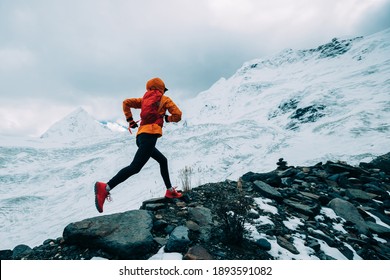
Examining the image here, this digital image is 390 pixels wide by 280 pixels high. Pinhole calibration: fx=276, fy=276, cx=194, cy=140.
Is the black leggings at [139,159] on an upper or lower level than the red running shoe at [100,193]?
upper

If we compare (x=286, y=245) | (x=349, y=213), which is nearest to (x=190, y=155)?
(x=349, y=213)

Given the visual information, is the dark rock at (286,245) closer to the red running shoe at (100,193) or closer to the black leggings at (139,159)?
the black leggings at (139,159)

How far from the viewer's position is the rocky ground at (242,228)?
3410 mm

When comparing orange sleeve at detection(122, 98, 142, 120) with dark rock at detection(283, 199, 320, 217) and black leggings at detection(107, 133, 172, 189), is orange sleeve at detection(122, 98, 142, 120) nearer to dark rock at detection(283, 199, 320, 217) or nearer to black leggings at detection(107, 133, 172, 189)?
black leggings at detection(107, 133, 172, 189)

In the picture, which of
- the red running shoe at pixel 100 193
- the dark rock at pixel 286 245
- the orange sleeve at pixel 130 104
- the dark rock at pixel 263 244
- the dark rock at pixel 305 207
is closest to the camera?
the dark rock at pixel 263 244

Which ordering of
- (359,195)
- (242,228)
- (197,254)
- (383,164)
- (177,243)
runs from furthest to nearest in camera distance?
(383,164)
(359,195)
(242,228)
(177,243)
(197,254)

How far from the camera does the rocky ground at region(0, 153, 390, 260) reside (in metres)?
3.41

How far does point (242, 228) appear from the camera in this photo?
142 inches

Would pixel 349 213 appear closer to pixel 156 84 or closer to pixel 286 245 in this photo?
pixel 286 245

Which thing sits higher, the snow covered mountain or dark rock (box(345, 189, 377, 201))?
the snow covered mountain

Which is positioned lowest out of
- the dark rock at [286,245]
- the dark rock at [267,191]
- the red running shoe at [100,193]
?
the dark rock at [286,245]

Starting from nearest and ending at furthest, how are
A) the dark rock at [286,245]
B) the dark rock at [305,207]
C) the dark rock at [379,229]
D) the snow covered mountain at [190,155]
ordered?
the dark rock at [286,245] < the dark rock at [379,229] < the dark rock at [305,207] < the snow covered mountain at [190,155]

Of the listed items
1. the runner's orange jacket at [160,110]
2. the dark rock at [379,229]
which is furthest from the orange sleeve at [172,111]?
the dark rock at [379,229]

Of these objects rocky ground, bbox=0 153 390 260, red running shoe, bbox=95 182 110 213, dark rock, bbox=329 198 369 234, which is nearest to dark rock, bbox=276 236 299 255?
rocky ground, bbox=0 153 390 260
